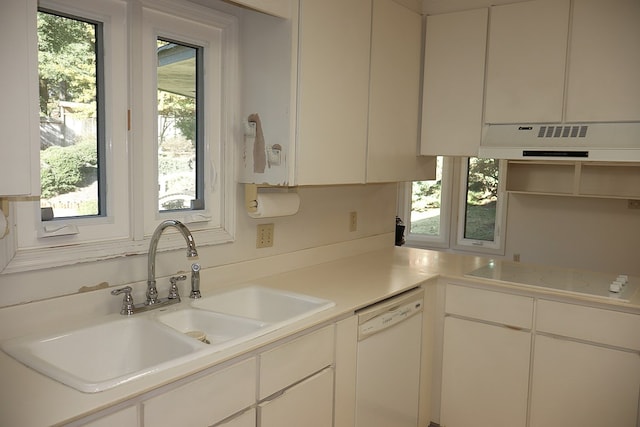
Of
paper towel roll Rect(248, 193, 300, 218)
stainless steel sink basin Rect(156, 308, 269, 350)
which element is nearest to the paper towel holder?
paper towel roll Rect(248, 193, 300, 218)

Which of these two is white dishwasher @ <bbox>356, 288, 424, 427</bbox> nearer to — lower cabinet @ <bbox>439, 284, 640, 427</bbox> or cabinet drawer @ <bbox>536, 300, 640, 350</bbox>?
lower cabinet @ <bbox>439, 284, 640, 427</bbox>

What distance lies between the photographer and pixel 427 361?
2.72 m

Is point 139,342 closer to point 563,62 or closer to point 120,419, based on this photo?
point 120,419

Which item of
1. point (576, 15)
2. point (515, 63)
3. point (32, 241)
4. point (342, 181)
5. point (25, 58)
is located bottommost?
point (32, 241)

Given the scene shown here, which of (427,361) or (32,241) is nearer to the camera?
(32,241)

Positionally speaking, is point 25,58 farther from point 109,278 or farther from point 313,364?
point 313,364

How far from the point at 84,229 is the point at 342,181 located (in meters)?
1.16

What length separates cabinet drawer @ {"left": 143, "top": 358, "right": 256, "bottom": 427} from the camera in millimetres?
1360

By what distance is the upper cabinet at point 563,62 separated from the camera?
251 cm

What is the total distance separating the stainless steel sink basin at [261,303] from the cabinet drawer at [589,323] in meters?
1.11

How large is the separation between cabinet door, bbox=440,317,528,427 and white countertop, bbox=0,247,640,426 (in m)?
0.28

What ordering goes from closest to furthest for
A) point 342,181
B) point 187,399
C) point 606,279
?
point 187,399 < point 342,181 < point 606,279

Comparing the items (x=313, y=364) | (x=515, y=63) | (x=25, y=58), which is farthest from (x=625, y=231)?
(x=25, y=58)

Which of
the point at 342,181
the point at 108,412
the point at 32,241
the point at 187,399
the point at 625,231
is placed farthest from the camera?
the point at 625,231
